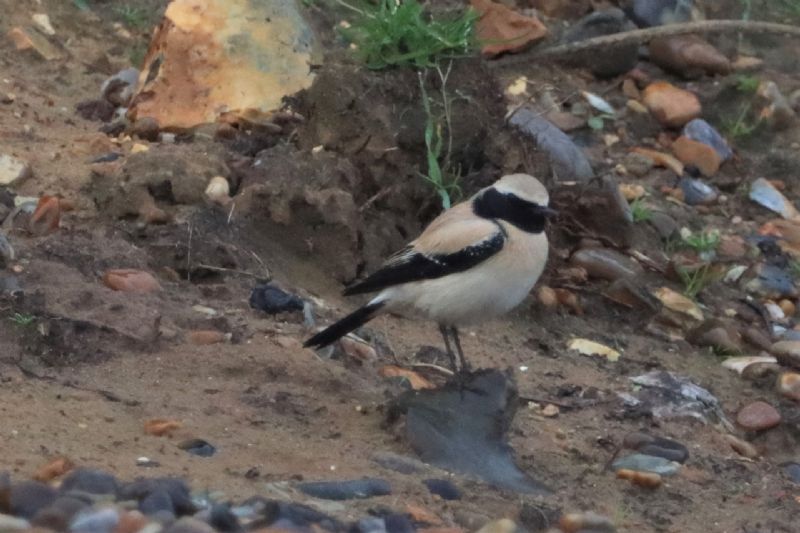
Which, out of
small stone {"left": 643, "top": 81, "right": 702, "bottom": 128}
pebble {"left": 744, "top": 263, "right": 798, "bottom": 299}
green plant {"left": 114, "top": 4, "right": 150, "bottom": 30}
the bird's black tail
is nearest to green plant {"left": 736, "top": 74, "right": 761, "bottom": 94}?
small stone {"left": 643, "top": 81, "right": 702, "bottom": 128}

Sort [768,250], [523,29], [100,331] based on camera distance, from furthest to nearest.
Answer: [523,29]
[768,250]
[100,331]

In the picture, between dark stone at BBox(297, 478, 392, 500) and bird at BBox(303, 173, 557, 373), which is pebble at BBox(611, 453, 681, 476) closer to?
bird at BBox(303, 173, 557, 373)

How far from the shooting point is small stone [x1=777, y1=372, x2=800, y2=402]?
679 centimetres

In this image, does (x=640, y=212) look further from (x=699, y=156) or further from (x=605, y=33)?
(x=605, y=33)

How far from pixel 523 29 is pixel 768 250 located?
2.24 meters

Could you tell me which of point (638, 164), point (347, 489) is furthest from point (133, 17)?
point (347, 489)

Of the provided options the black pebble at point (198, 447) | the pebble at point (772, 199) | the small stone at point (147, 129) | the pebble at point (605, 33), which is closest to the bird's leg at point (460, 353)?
the black pebble at point (198, 447)

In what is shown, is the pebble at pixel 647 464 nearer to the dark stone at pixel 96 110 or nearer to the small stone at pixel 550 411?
the small stone at pixel 550 411

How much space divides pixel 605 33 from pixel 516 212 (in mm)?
4165

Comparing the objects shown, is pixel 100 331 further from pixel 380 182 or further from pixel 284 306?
pixel 380 182

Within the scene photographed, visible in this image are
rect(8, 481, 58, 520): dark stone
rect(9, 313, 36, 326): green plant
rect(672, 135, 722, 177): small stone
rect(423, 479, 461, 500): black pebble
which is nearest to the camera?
rect(8, 481, 58, 520): dark stone

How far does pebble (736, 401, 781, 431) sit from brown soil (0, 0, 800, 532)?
45mm

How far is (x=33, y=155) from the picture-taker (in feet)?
24.8

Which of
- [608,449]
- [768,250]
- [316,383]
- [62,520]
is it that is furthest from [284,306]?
[768,250]
